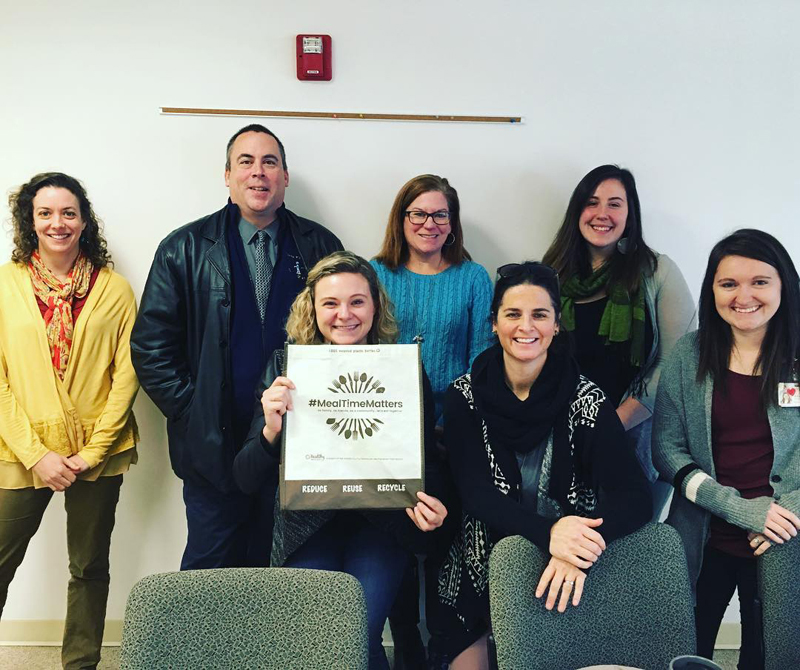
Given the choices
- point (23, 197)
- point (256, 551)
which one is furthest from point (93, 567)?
point (23, 197)

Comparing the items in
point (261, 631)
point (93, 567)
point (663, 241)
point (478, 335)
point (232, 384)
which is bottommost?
point (93, 567)

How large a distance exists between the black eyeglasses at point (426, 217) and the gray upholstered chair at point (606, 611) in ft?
4.22

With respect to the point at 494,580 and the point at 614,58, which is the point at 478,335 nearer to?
the point at 494,580

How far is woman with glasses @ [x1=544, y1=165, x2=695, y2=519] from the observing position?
2.37 meters

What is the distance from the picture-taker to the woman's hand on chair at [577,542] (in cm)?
145

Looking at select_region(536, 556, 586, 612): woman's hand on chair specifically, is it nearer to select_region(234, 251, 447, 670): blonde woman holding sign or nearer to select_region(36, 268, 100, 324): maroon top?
select_region(234, 251, 447, 670): blonde woman holding sign

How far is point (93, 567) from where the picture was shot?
8.15 feet

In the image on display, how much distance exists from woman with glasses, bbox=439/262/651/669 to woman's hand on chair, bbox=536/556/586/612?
0.21m

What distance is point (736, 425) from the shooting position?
1.89m

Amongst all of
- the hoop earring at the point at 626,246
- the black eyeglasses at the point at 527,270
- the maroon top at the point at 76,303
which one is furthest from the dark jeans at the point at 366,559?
the hoop earring at the point at 626,246

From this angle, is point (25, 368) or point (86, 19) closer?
point (25, 368)

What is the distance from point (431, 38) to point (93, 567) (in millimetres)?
2540

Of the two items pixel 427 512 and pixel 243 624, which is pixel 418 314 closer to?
pixel 427 512

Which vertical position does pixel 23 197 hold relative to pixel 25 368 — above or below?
above
